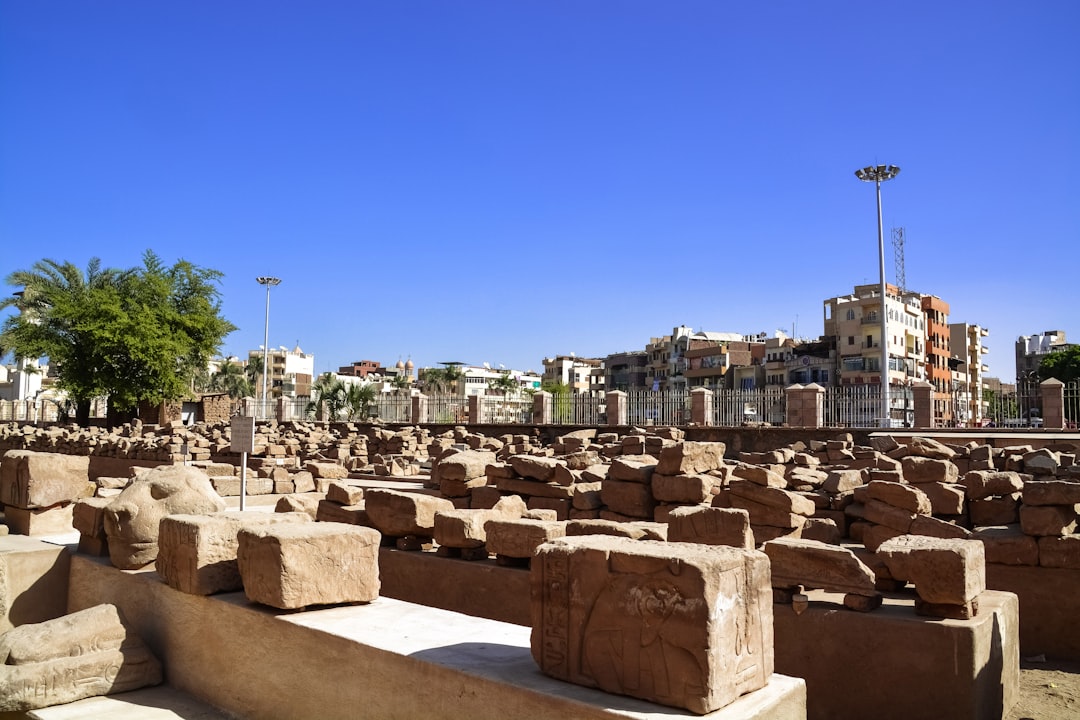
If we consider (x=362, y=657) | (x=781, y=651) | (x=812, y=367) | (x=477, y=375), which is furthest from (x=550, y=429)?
(x=477, y=375)

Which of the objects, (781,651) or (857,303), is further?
(857,303)

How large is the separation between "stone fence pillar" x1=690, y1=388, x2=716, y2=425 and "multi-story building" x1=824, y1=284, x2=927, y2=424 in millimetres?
34694

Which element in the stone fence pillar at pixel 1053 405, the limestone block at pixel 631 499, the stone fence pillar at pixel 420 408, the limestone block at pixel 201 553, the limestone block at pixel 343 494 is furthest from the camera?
the stone fence pillar at pixel 420 408

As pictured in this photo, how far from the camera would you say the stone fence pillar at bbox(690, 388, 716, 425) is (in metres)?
21.3

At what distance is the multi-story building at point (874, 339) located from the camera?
174ft

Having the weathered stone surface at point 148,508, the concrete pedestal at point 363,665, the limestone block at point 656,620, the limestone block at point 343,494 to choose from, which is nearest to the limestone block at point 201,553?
the concrete pedestal at point 363,665

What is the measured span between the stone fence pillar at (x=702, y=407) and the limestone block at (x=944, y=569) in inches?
610

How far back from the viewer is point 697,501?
9562 millimetres

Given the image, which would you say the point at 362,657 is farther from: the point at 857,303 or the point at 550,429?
the point at 857,303

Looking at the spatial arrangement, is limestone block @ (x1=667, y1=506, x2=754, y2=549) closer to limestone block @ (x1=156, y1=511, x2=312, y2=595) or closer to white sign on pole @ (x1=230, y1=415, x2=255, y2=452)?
limestone block @ (x1=156, y1=511, x2=312, y2=595)

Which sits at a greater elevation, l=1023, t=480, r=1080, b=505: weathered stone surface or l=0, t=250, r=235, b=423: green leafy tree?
l=0, t=250, r=235, b=423: green leafy tree

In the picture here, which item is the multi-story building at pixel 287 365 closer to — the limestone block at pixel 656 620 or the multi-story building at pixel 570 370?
the multi-story building at pixel 570 370

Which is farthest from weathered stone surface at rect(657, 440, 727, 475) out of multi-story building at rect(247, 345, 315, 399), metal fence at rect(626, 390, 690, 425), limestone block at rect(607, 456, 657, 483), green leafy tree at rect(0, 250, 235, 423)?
multi-story building at rect(247, 345, 315, 399)

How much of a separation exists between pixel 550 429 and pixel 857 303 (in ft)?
130
